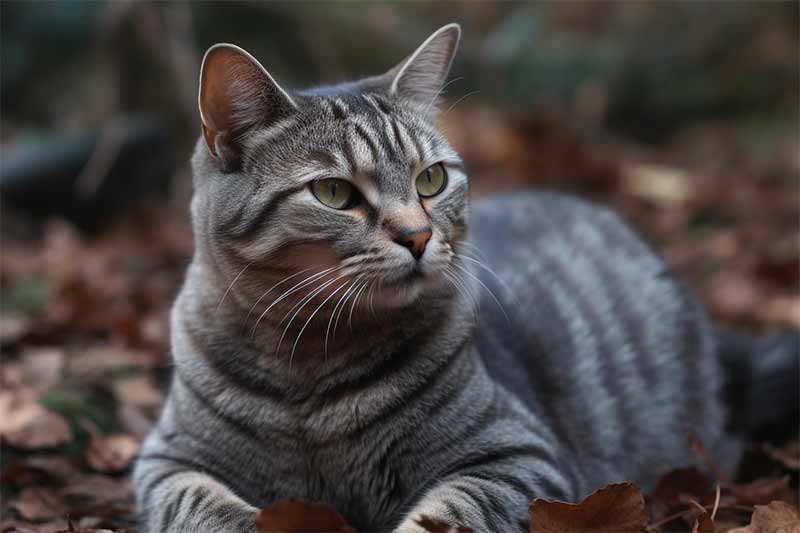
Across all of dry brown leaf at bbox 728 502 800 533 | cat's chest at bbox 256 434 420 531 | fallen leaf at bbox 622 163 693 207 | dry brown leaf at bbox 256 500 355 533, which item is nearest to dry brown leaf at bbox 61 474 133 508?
cat's chest at bbox 256 434 420 531

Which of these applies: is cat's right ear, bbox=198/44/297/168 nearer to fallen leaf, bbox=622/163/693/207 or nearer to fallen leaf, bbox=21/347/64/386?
fallen leaf, bbox=21/347/64/386

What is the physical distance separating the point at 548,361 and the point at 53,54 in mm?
5467

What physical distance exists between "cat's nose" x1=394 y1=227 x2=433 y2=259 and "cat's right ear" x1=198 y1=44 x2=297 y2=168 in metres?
0.51

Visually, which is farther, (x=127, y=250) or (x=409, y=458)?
(x=127, y=250)

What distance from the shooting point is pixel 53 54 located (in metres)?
6.91

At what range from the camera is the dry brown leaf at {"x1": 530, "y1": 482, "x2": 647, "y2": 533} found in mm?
2014

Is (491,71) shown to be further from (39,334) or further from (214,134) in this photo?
(214,134)

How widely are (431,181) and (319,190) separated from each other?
341mm

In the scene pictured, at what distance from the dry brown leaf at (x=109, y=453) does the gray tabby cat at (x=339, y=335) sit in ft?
1.38

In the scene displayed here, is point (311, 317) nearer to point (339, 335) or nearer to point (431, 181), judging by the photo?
point (339, 335)

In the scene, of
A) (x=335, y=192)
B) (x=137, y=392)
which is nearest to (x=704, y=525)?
(x=335, y=192)

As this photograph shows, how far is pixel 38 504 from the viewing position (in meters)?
2.58

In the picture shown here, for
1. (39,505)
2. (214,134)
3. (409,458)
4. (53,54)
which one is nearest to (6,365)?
(39,505)

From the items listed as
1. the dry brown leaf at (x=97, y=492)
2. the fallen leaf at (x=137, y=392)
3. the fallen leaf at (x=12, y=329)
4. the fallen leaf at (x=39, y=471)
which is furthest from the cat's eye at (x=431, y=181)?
the fallen leaf at (x=12, y=329)
